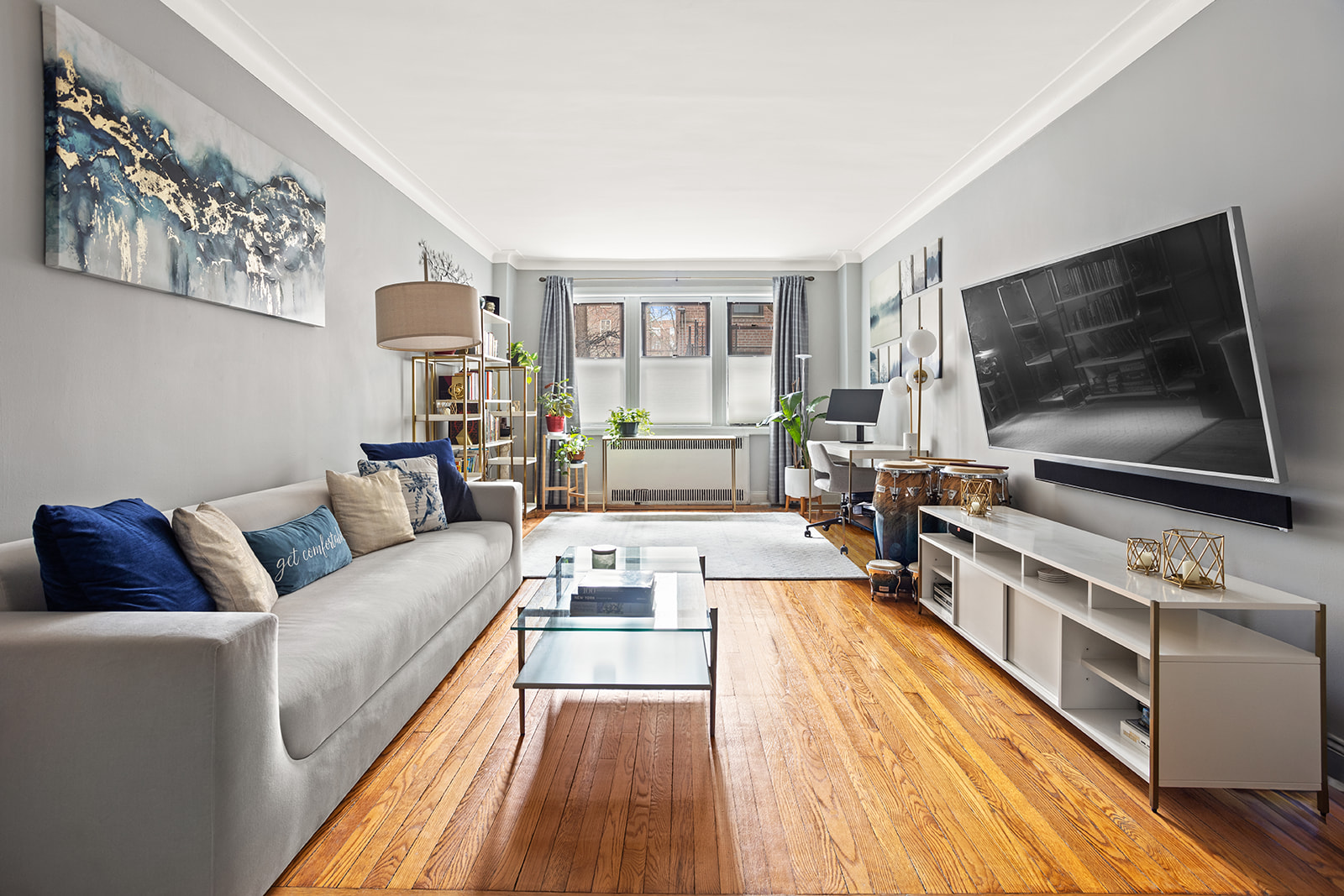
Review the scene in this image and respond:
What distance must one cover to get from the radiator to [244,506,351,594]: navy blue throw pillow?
14.5ft

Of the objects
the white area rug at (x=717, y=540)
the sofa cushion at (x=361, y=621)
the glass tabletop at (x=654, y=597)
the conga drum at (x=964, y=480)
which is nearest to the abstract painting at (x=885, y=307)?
the white area rug at (x=717, y=540)

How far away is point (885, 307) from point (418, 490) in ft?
14.0

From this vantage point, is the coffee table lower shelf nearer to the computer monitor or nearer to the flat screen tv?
the flat screen tv

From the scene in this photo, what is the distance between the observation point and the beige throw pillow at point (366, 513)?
2.81m

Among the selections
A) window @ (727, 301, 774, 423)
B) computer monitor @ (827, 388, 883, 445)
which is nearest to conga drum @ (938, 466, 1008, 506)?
computer monitor @ (827, 388, 883, 445)

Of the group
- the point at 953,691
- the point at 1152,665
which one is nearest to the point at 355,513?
the point at 953,691

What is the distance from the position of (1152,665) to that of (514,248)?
19.8 feet

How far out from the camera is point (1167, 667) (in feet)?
5.69

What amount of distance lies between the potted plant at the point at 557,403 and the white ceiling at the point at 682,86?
7.37 feet

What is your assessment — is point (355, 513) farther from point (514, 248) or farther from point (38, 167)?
point (514, 248)

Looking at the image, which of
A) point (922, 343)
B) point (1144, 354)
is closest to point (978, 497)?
point (1144, 354)

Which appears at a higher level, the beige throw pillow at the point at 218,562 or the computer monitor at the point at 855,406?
the computer monitor at the point at 855,406

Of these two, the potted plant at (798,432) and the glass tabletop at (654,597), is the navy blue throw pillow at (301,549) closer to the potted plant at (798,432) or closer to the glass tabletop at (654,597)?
the glass tabletop at (654,597)

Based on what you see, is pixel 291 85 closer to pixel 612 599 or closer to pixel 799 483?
pixel 612 599
